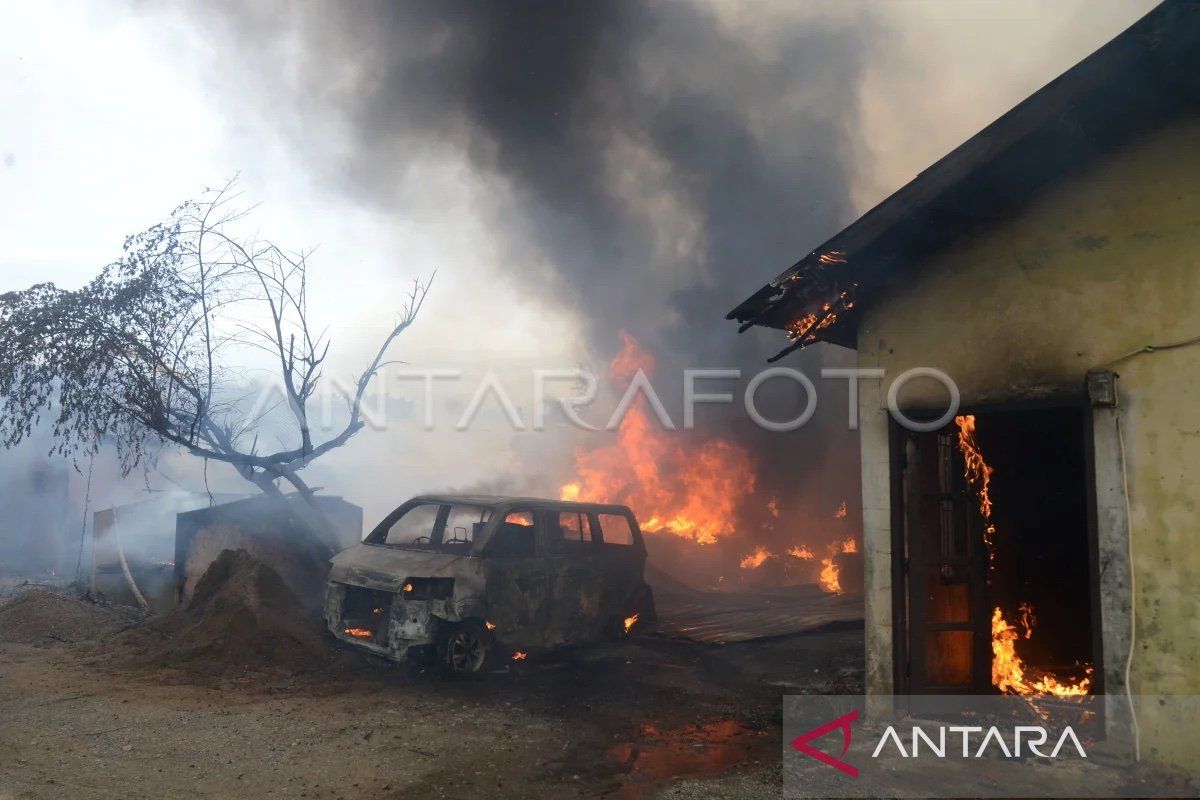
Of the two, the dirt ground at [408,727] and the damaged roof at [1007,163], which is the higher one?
the damaged roof at [1007,163]

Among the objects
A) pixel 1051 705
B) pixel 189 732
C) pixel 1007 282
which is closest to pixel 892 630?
pixel 1051 705

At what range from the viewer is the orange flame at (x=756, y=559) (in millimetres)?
18188

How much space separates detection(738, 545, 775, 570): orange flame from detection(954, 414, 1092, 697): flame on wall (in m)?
10.2

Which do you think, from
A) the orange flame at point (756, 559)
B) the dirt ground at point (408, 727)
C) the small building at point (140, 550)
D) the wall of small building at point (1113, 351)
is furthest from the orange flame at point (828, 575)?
the small building at point (140, 550)

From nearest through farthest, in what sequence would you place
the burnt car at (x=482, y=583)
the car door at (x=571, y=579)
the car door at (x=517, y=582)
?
the burnt car at (x=482, y=583) → the car door at (x=517, y=582) → the car door at (x=571, y=579)

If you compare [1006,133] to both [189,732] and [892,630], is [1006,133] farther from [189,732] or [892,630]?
[189,732]

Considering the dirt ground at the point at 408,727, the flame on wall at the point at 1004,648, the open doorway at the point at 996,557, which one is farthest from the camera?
the flame on wall at the point at 1004,648

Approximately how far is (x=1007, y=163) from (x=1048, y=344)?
52.3 inches

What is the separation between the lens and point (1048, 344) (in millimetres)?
5160

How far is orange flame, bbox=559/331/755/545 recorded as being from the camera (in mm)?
18891

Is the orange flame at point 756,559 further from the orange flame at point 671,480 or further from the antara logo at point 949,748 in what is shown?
the antara logo at point 949,748

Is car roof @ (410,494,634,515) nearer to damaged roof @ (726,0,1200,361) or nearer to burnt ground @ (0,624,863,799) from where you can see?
burnt ground @ (0,624,863,799)

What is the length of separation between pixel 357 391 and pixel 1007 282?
345 inches

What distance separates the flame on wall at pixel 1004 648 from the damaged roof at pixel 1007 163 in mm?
1482
